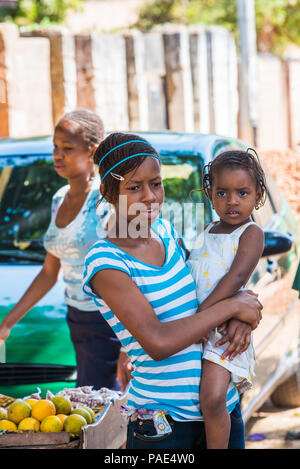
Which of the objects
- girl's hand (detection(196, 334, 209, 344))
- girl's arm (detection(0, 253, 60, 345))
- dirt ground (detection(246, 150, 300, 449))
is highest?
girl's hand (detection(196, 334, 209, 344))

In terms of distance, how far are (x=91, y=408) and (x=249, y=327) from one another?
3.23ft

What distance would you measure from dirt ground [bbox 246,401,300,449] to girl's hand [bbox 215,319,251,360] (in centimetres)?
286

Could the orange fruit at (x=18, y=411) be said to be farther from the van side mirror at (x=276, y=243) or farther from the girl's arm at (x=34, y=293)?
the van side mirror at (x=276, y=243)

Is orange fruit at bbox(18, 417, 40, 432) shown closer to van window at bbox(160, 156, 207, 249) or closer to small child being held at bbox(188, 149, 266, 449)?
small child being held at bbox(188, 149, 266, 449)

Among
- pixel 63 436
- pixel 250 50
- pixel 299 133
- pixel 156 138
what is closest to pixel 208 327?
pixel 63 436

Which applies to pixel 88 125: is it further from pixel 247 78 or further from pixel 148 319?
pixel 247 78

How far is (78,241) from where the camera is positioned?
340 cm

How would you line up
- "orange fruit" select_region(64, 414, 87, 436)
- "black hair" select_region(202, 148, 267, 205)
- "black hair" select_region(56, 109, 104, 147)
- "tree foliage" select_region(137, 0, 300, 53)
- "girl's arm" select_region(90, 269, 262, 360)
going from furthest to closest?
"tree foliage" select_region(137, 0, 300, 53) < "black hair" select_region(56, 109, 104, 147) < "orange fruit" select_region(64, 414, 87, 436) < "black hair" select_region(202, 148, 267, 205) < "girl's arm" select_region(90, 269, 262, 360)

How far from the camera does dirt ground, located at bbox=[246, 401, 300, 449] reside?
495 centimetres

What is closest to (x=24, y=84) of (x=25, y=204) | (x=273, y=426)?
(x=25, y=204)

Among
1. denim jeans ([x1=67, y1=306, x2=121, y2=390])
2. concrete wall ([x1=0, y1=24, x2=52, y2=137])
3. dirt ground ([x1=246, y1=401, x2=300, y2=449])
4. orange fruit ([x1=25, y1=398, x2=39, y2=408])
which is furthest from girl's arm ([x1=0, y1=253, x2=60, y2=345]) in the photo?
concrete wall ([x1=0, y1=24, x2=52, y2=137])

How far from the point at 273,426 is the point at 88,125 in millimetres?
2934

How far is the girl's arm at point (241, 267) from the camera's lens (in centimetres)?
229
